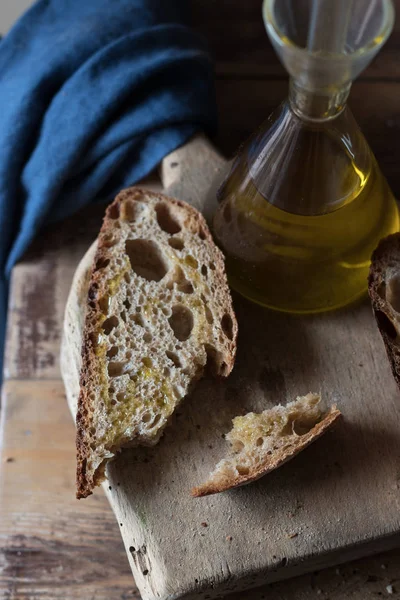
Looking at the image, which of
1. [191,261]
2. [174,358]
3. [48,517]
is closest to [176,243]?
[191,261]

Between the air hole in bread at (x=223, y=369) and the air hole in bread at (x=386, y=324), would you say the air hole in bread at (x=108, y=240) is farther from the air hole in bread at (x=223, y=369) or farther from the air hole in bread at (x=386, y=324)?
the air hole in bread at (x=386, y=324)

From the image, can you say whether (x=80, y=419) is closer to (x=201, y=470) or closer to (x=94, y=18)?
(x=201, y=470)

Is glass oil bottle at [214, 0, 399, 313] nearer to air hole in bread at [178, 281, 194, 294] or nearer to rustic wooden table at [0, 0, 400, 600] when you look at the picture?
air hole in bread at [178, 281, 194, 294]

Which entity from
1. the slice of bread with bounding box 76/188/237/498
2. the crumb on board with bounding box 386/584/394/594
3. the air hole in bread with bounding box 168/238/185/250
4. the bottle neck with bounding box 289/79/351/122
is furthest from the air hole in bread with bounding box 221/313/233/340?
the crumb on board with bounding box 386/584/394/594

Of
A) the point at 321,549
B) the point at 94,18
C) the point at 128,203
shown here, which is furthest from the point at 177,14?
the point at 321,549

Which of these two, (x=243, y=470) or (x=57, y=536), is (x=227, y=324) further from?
(x=57, y=536)
